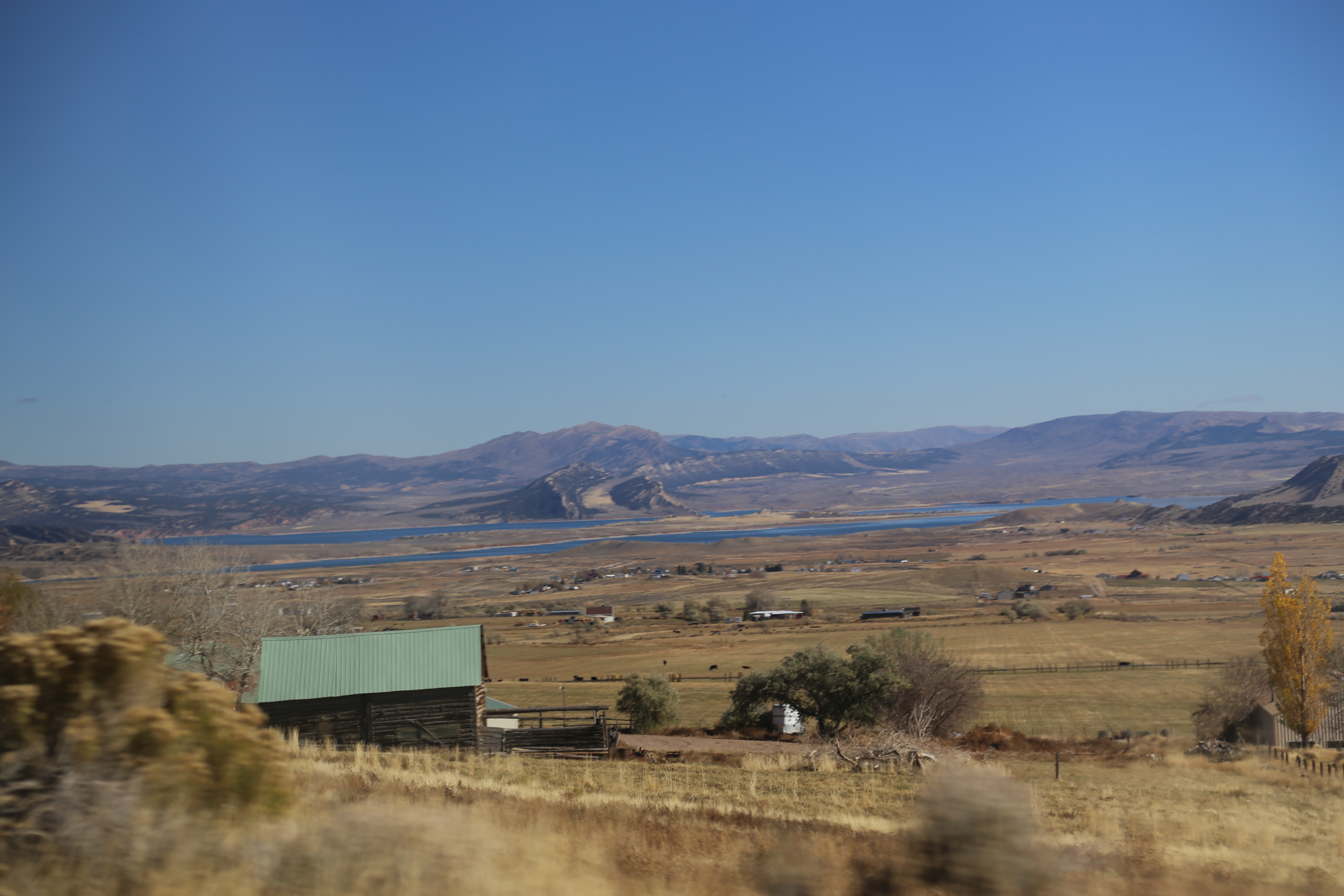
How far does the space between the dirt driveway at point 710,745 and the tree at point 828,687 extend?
8.57 ft

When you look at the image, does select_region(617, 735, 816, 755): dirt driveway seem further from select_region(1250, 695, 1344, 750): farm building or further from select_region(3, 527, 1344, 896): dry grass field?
select_region(1250, 695, 1344, 750): farm building

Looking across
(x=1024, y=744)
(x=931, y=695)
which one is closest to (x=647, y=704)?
(x=931, y=695)

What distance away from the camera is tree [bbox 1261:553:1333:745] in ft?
113

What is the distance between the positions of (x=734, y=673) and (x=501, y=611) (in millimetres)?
56755

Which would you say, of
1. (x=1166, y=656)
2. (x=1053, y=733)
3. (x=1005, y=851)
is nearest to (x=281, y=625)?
(x=1053, y=733)

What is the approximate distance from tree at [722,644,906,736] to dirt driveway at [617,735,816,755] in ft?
8.57

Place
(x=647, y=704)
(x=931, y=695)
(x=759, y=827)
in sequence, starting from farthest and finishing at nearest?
(x=647, y=704) < (x=931, y=695) < (x=759, y=827)

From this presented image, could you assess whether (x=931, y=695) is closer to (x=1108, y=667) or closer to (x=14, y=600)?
(x=1108, y=667)

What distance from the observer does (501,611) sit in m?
108

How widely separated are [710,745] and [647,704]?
296 inches

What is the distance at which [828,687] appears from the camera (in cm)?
3462

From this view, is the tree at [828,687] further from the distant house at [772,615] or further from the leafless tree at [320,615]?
the distant house at [772,615]

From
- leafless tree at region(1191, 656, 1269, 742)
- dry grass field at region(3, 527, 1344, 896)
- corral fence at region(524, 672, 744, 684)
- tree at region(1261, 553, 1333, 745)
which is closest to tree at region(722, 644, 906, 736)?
dry grass field at region(3, 527, 1344, 896)

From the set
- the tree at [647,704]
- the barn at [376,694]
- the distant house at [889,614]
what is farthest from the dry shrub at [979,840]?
the distant house at [889,614]
